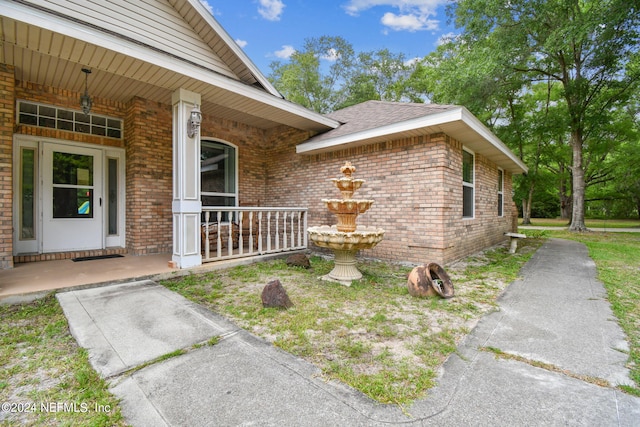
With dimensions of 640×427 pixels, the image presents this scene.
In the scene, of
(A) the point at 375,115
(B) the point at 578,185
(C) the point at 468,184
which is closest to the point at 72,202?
(A) the point at 375,115

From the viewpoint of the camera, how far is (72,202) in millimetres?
5410

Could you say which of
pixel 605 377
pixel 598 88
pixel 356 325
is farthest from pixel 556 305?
pixel 598 88

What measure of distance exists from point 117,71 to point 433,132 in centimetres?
511

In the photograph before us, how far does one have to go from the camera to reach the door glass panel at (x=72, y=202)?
5270 millimetres

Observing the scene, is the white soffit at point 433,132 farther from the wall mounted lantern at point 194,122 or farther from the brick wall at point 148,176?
the brick wall at point 148,176

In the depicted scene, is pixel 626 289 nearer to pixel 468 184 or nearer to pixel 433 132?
pixel 468 184

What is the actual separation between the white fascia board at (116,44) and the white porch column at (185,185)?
516mm

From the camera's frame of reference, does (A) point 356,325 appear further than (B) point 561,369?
Yes

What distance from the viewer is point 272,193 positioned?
8016 mm

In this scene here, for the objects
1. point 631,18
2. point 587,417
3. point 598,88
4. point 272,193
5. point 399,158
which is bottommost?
point 587,417

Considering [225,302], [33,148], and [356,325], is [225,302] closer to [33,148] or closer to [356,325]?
[356,325]

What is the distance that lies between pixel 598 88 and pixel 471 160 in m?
10.8

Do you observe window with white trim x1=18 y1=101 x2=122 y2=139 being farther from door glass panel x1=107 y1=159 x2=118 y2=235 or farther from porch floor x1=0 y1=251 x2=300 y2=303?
porch floor x1=0 y1=251 x2=300 y2=303

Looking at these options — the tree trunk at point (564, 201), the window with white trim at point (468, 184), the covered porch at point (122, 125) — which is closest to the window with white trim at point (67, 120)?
the covered porch at point (122, 125)
